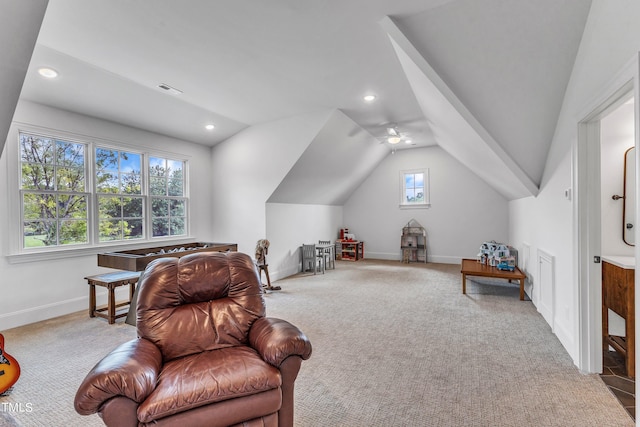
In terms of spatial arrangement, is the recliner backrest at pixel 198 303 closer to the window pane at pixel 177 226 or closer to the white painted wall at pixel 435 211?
the window pane at pixel 177 226

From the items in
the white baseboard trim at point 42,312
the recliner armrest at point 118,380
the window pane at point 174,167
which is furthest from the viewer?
the window pane at point 174,167

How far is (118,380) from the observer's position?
127 centimetres

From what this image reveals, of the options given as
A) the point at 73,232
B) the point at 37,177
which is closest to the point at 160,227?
the point at 73,232

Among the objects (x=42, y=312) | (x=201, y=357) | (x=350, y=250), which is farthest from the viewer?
(x=350, y=250)

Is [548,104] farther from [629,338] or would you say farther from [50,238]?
[50,238]

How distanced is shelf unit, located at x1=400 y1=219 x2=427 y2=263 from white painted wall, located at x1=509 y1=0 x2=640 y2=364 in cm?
331

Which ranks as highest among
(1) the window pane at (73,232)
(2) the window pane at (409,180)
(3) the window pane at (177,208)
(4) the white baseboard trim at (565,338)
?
(2) the window pane at (409,180)

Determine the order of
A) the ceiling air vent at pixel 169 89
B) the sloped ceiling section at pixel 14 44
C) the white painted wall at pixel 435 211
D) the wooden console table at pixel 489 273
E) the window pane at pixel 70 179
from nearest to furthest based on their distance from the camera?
the sloped ceiling section at pixel 14 44
the ceiling air vent at pixel 169 89
the window pane at pixel 70 179
the wooden console table at pixel 489 273
the white painted wall at pixel 435 211

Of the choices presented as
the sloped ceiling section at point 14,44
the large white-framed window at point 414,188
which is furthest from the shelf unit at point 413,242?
the sloped ceiling section at point 14,44

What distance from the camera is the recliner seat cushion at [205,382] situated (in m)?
1.31

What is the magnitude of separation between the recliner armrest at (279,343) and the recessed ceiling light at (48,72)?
348 cm

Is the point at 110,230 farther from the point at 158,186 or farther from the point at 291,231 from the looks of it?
the point at 291,231

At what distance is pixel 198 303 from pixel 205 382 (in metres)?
0.64

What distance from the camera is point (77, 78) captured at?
326 cm
